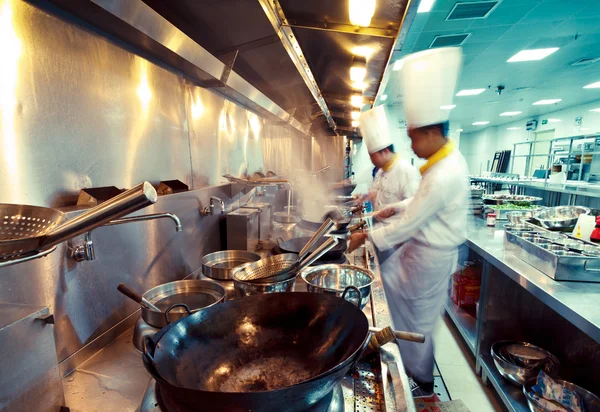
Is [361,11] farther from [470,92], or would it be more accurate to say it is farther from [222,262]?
[470,92]

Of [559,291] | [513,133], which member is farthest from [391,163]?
[513,133]

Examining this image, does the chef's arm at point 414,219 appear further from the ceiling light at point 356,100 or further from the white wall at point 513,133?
the white wall at point 513,133

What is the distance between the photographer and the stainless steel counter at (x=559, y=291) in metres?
1.24

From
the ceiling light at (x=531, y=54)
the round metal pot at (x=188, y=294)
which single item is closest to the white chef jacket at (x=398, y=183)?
the round metal pot at (x=188, y=294)

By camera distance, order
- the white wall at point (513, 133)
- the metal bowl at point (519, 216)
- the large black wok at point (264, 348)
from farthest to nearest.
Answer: the white wall at point (513, 133)
the metal bowl at point (519, 216)
the large black wok at point (264, 348)

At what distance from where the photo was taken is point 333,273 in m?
1.38

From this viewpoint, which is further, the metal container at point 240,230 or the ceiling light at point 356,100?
the ceiling light at point 356,100

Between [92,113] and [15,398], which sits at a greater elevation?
[92,113]

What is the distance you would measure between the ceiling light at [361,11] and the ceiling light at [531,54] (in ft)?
16.1

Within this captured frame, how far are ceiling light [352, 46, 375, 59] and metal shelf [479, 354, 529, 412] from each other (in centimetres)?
230

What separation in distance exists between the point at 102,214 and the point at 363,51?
1698 mm

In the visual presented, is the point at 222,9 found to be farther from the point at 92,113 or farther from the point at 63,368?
the point at 63,368

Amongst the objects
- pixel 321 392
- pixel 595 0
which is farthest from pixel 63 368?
pixel 595 0

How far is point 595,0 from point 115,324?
196 inches
